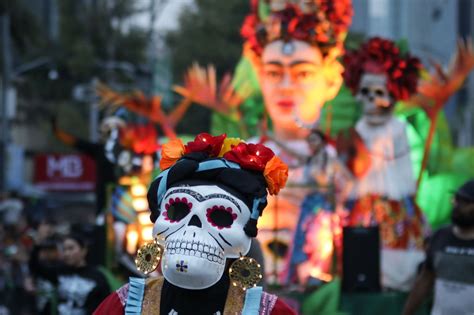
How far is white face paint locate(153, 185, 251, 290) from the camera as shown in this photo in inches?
155

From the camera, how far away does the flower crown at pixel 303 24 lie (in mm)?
10789

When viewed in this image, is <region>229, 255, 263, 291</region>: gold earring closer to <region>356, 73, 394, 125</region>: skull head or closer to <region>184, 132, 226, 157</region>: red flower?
<region>184, 132, 226, 157</region>: red flower

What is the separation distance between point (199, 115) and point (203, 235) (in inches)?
1425

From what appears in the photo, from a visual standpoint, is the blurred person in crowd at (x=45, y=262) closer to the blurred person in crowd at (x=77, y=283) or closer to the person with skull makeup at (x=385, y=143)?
the blurred person in crowd at (x=77, y=283)

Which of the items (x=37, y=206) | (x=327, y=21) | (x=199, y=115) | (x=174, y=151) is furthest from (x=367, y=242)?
(x=199, y=115)

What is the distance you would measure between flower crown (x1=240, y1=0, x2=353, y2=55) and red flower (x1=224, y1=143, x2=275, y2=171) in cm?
664

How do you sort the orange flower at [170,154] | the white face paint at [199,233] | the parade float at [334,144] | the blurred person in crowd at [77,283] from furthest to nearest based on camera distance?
the parade float at [334,144] < the blurred person in crowd at [77,283] < the orange flower at [170,154] < the white face paint at [199,233]

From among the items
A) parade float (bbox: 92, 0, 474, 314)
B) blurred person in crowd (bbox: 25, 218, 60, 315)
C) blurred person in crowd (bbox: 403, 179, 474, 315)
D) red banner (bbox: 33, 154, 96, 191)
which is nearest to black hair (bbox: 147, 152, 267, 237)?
blurred person in crowd (bbox: 403, 179, 474, 315)

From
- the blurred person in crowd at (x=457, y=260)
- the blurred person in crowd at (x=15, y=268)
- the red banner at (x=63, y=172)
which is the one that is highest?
the blurred person in crowd at (x=457, y=260)

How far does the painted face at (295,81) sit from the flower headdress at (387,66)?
11.2 inches

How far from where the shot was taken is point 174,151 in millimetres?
4328

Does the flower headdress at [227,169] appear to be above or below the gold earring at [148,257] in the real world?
above

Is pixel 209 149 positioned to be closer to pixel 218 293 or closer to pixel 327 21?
pixel 218 293

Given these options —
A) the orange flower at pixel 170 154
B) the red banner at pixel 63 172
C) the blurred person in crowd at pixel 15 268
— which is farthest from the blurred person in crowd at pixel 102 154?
the red banner at pixel 63 172
